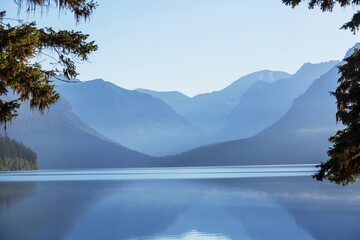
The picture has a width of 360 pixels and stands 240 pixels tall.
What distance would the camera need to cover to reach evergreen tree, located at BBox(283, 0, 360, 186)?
692 inches

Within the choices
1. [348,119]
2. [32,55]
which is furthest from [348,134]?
[32,55]

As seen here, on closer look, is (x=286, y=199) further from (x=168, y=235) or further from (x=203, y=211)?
(x=168, y=235)

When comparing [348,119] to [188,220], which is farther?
[188,220]

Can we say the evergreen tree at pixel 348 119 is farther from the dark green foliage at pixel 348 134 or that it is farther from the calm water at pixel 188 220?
the calm water at pixel 188 220

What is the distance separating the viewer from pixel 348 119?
1764 centimetres

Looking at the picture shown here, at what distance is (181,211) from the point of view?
41.3 m

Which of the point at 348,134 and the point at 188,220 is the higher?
the point at 348,134

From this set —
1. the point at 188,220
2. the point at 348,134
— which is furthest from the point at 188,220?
the point at 348,134

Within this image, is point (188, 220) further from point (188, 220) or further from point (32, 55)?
point (32, 55)

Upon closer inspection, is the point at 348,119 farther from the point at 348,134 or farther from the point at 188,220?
the point at 188,220

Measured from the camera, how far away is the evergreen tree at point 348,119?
17.6 meters

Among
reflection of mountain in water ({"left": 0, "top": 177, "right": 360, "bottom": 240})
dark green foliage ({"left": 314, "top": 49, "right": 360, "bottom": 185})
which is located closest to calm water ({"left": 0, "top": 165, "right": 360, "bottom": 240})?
reflection of mountain in water ({"left": 0, "top": 177, "right": 360, "bottom": 240})

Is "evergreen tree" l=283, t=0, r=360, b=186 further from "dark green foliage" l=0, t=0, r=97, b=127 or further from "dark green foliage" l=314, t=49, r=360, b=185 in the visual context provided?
"dark green foliage" l=0, t=0, r=97, b=127

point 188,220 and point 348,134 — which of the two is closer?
point 348,134
